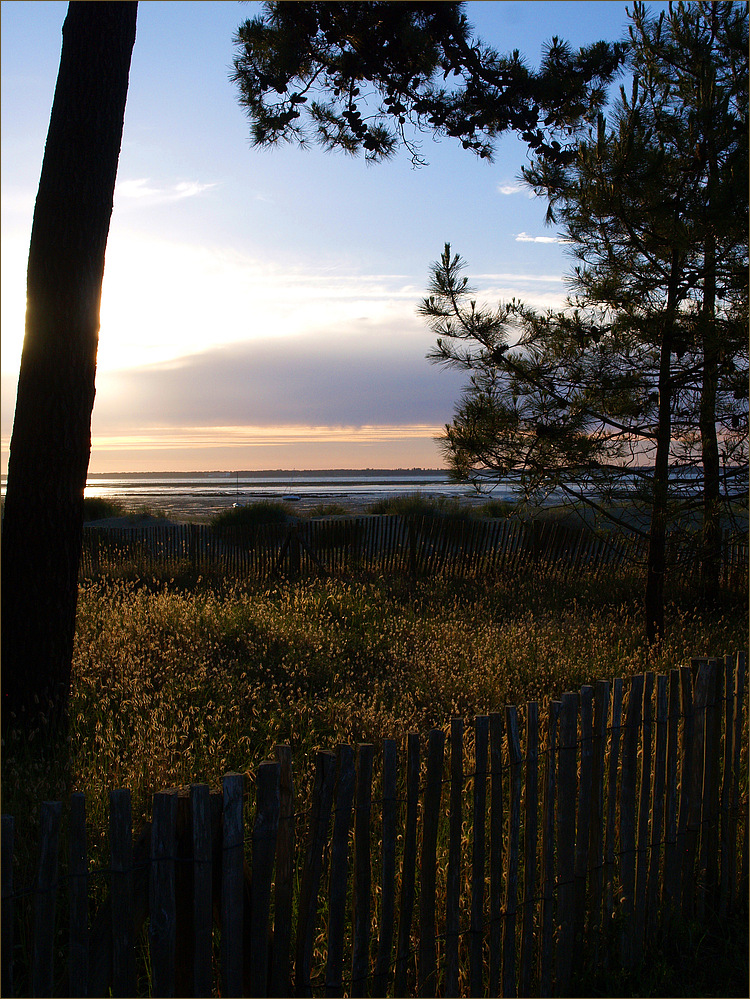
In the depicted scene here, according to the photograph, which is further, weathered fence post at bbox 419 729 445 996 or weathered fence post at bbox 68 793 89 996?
weathered fence post at bbox 419 729 445 996

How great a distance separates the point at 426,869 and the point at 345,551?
11.8 metres

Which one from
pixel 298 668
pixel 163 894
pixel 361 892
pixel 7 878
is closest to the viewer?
pixel 7 878

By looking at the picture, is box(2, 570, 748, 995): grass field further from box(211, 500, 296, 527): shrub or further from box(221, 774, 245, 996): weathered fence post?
box(211, 500, 296, 527): shrub

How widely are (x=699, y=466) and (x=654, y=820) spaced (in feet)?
19.2

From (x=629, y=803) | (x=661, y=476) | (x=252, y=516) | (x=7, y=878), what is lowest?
(x=629, y=803)

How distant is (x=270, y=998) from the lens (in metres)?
2.25

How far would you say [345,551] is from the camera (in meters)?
14.3

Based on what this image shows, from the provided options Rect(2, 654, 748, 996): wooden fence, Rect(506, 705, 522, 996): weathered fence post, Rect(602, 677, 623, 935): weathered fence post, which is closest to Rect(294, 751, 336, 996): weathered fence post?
Rect(2, 654, 748, 996): wooden fence

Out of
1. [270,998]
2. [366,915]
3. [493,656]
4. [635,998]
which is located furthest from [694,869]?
[493,656]

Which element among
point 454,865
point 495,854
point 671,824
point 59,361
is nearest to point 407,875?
point 454,865

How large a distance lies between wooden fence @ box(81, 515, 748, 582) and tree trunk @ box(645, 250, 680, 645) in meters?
4.38

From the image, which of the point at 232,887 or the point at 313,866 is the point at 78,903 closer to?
the point at 232,887

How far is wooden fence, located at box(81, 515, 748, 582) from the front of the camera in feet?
43.0

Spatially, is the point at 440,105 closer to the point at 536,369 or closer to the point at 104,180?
the point at 536,369
